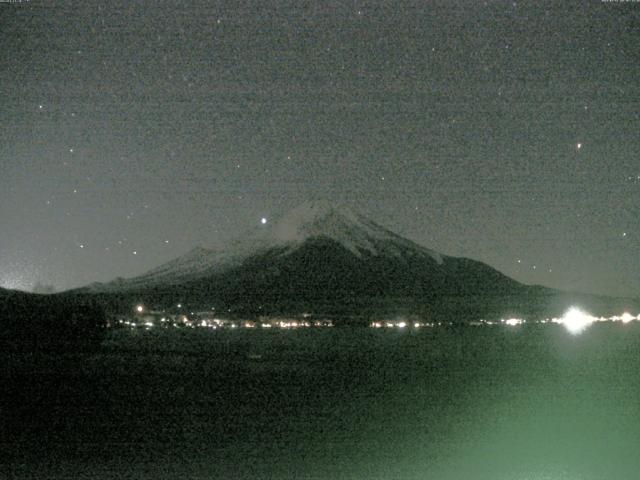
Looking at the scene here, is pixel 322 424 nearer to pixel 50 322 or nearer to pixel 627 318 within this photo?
pixel 50 322

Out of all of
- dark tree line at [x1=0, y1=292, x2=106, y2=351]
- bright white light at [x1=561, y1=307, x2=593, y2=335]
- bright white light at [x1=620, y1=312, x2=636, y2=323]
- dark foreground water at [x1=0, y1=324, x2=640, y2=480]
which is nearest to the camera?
dark foreground water at [x1=0, y1=324, x2=640, y2=480]

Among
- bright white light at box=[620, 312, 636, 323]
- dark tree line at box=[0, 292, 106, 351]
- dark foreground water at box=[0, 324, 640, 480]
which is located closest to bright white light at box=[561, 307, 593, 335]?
bright white light at box=[620, 312, 636, 323]

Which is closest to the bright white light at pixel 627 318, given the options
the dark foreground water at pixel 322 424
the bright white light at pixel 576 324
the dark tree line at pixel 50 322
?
the bright white light at pixel 576 324

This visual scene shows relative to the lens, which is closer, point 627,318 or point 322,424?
point 322,424

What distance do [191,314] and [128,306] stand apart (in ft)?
60.5

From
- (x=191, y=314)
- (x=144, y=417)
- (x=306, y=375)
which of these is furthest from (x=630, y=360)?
(x=191, y=314)

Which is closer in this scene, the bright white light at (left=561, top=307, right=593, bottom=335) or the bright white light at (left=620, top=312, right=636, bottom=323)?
the bright white light at (left=561, top=307, right=593, bottom=335)

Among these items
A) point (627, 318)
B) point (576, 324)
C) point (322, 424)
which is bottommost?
point (322, 424)

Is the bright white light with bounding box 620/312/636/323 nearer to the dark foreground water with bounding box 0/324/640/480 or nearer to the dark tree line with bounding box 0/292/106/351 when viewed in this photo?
the dark tree line with bounding box 0/292/106/351

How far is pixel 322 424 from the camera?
14.5 meters

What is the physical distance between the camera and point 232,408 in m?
16.9

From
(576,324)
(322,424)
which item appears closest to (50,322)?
(322,424)

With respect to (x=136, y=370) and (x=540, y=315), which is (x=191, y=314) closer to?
(x=540, y=315)

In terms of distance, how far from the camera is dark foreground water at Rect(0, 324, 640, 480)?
1083cm
